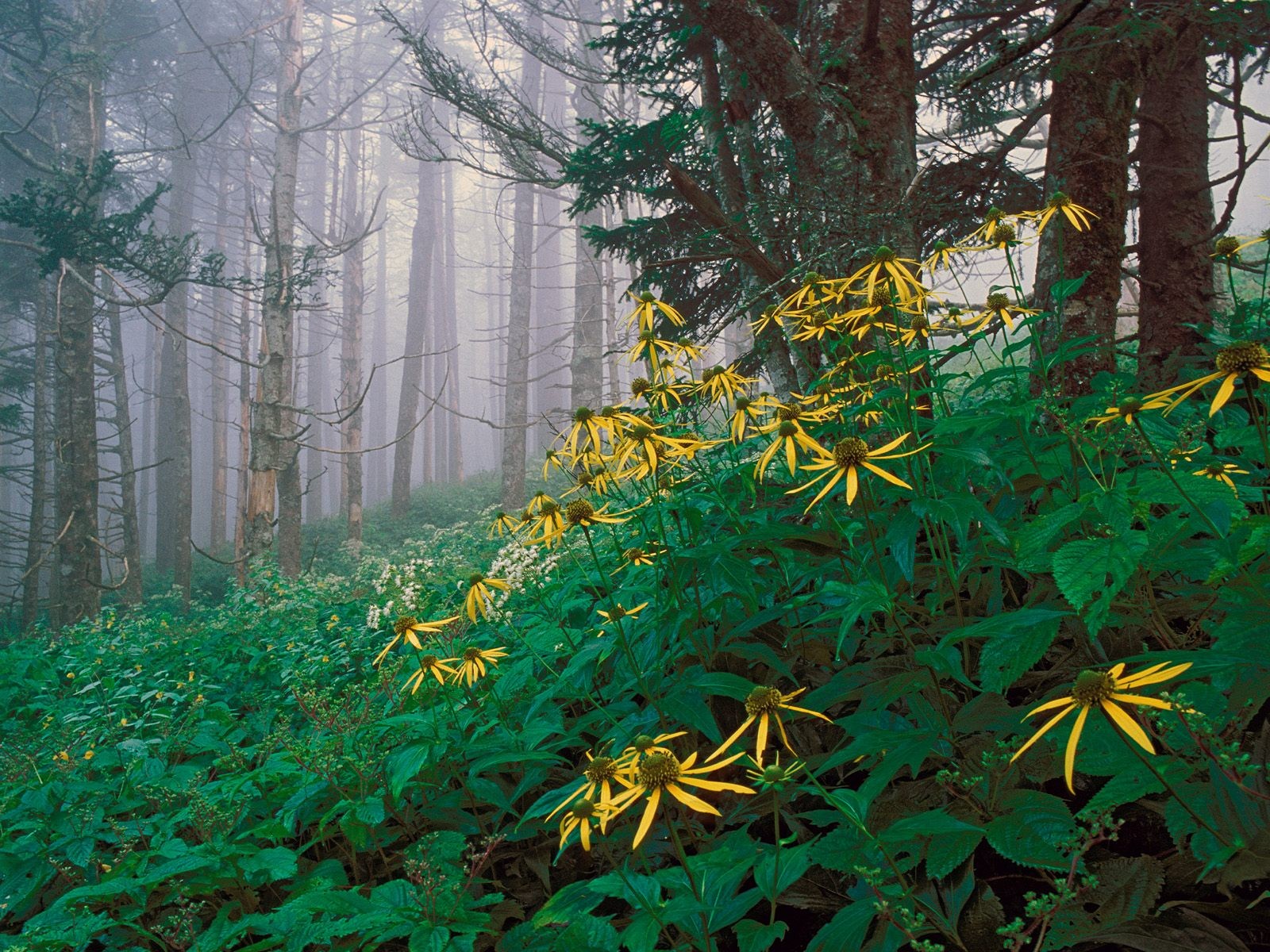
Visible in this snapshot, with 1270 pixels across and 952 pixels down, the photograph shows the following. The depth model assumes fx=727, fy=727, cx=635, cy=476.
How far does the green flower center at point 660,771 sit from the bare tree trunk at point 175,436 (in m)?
15.2

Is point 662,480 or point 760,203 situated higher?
point 760,203

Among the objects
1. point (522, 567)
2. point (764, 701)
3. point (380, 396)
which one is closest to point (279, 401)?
point (522, 567)

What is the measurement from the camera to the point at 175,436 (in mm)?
16672

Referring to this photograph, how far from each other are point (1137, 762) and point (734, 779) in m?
0.99

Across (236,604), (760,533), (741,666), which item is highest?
(760,533)

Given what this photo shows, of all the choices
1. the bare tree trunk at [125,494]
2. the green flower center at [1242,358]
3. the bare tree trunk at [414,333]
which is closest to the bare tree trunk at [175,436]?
the bare tree trunk at [125,494]

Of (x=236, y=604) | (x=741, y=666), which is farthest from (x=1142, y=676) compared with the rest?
(x=236, y=604)

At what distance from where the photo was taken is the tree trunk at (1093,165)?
9.84 feet

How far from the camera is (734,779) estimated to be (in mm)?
1881

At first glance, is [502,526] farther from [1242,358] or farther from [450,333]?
[450,333]

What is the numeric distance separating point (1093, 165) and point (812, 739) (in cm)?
284

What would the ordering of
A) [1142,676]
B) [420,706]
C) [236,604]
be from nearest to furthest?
[1142,676]
[420,706]
[236,604]

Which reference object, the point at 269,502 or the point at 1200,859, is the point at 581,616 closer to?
the point at 1200,859

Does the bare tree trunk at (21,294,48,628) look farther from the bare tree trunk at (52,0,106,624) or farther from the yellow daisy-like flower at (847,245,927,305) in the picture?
the yellow daisy-like flower at (847,245,927,305)
